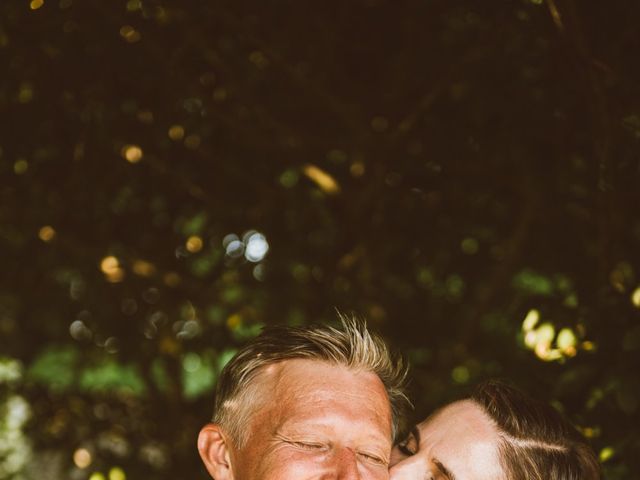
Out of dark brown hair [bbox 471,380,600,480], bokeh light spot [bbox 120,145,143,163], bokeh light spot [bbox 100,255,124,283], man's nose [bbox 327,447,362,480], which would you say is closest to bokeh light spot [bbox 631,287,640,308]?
dark brown hair [bbox 471,380,600,480]

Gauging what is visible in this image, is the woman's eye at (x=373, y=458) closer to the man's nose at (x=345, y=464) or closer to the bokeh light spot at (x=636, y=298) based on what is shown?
the man's nose at (x=345, y=464)

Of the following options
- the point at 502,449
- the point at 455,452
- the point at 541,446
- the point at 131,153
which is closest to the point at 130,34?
the point at 131,153

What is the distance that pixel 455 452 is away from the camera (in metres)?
2.94

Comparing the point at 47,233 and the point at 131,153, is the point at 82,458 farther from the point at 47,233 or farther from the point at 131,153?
the point at 131,153

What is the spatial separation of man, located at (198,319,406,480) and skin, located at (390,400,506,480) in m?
0.12

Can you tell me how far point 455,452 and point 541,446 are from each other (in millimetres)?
380

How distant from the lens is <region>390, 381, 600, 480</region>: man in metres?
2.93

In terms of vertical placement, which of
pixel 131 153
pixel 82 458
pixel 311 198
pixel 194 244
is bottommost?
pixel 82 458

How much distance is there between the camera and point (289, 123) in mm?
4879

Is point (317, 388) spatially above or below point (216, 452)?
above

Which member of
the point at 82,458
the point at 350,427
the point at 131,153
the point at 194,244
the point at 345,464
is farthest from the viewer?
the point at 194,244

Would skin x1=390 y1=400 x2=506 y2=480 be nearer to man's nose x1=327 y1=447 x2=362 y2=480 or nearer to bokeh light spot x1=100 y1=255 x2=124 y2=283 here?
man's nose x1=327 y1=447 x2=362 y2=480

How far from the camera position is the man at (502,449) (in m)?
2.93

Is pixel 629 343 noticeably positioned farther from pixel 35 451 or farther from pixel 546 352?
pixel 35 451
